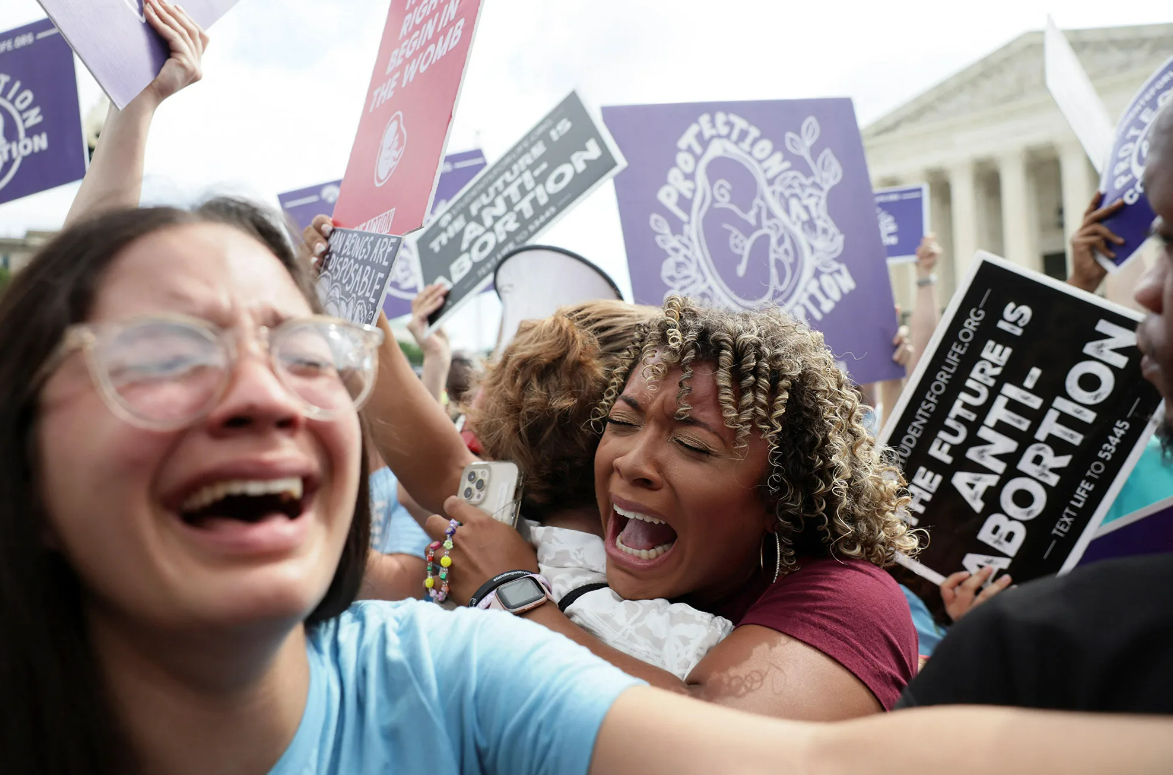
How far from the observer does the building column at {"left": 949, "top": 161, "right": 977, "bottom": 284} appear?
109 feet

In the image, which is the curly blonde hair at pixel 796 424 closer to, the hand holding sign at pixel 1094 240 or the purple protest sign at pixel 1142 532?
the purple protest sign at pixel 1142 532

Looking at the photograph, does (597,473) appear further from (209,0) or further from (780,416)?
(209,0)

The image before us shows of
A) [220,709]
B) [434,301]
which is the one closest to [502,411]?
[434,301]

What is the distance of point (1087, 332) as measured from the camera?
2553 millimetres

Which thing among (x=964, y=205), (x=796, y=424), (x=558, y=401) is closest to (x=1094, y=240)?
(x=796, y=424)

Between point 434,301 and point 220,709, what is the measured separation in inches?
99.9

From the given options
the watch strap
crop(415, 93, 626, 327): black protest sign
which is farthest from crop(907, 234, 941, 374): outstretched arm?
the watch strap

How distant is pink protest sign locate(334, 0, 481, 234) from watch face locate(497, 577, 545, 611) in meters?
0.95

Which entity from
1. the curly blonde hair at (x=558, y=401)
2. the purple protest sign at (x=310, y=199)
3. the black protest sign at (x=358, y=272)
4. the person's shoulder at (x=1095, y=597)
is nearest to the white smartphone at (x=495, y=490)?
the curly blonde hair at (x=558, y=401)

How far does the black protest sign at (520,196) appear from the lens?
3516mm

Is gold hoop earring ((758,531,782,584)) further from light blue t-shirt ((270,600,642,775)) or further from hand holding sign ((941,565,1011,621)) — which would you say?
light blue t-shirt ((270,600,642,775))

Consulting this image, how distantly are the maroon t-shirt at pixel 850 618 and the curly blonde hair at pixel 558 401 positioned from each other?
649mm

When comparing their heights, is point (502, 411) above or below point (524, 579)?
above

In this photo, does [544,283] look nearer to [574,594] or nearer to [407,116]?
[407,116]
